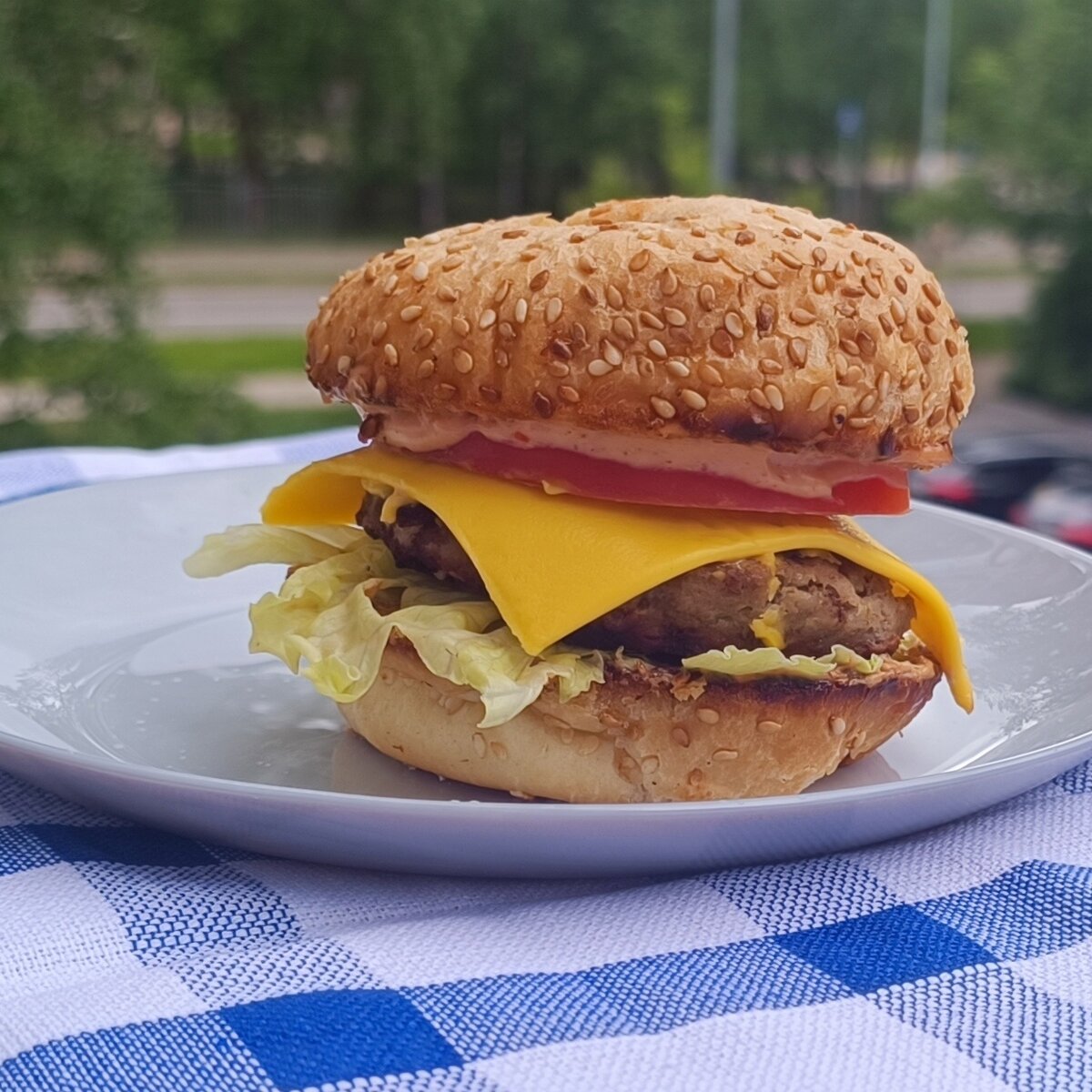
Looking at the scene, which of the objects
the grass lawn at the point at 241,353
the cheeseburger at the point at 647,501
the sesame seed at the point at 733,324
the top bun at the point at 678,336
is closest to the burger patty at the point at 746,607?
the cheeseburger at the point at 647,501

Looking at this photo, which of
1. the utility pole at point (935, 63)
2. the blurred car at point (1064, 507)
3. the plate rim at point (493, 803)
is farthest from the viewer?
the utility pole at point (935, 63)

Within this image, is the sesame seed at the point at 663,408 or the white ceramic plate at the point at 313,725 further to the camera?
the sesame seed at the point at 663,408

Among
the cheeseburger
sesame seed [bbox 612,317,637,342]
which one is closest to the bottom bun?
the cheeseburger

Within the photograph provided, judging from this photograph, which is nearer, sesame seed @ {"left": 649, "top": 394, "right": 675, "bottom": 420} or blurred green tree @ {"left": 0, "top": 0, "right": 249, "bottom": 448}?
sesame seed @ {"left": 649, "top": 394, "right": 675, "bottom": 420}

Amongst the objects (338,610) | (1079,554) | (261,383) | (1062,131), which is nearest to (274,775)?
(338,610)

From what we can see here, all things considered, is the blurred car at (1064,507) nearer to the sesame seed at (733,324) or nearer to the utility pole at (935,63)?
the sesame seed at (733,324)

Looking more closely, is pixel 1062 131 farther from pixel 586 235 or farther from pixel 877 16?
pixel 877 16

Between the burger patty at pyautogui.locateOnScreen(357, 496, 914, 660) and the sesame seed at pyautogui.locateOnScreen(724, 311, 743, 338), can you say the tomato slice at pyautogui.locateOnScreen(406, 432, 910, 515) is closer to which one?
the burger patty at pyautogui.locateOnScreen(357, 496, 914, 660)
